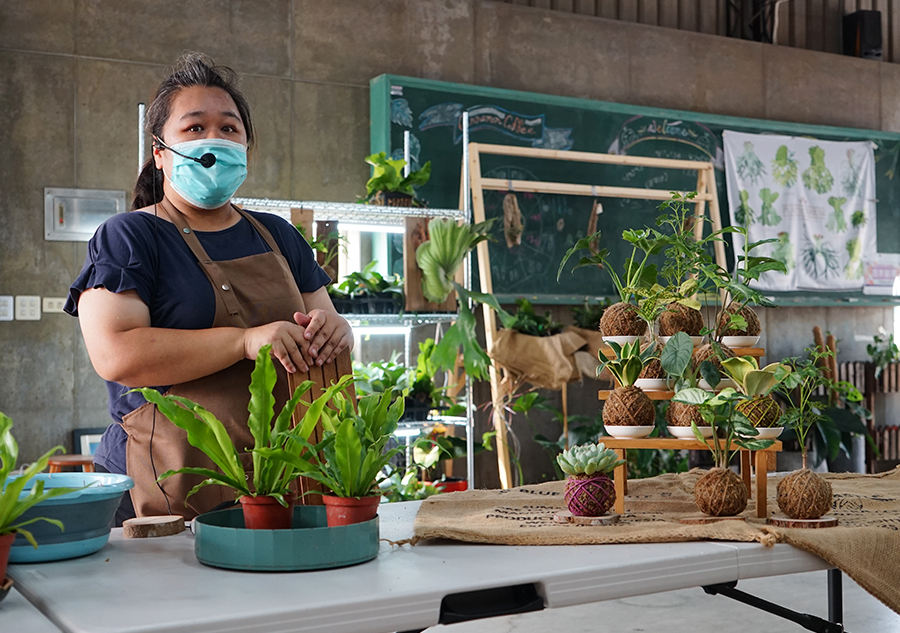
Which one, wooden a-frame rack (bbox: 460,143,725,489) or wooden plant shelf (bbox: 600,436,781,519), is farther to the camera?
wooden a-frame rack (bbox: 460,143,725,489)

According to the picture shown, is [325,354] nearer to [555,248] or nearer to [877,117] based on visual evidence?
[555,248]

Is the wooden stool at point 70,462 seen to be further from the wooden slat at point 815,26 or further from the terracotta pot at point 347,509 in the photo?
the wooden slat at point 815,26

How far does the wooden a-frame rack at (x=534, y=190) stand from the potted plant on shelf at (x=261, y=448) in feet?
12.6

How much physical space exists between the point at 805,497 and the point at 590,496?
34 centimetres

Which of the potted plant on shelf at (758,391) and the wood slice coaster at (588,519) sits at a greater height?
the potted plant on shelf at (758,391)

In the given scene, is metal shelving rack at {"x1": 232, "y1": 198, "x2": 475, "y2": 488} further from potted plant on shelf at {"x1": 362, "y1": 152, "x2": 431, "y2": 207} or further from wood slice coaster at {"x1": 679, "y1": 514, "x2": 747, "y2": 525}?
wood slice coaster at {"x1": 679, "y1": 514, "x2": 747, "y2": 525}

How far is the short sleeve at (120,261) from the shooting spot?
164 cm

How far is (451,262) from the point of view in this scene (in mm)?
4445

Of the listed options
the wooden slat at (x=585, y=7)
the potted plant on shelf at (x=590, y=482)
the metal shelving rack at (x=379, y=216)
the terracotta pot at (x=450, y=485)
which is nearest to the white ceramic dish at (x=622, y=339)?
the potted plant on shelf at (x=590, y=482)

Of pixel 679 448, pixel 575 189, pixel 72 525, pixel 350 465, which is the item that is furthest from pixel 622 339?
pixel 575 189

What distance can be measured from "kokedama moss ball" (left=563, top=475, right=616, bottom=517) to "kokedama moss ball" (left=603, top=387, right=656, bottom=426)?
18cm

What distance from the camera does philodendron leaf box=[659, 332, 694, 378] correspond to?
1.70m

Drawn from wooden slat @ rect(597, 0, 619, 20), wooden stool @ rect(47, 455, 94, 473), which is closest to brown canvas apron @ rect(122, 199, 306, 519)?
wooden stool @ rect(47, 455, 94, 473)

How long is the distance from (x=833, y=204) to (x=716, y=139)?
1141 millimetres
